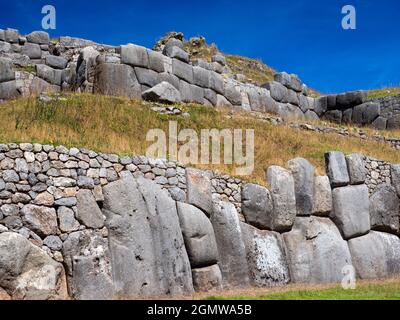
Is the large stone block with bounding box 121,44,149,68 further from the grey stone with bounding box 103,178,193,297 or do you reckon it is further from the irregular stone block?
the irregular stone block

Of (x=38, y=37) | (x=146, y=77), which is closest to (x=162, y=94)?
(x=146, y=77)

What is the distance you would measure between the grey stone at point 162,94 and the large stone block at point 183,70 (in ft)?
9.01

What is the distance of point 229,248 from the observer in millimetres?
14977

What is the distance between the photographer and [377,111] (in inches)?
1292

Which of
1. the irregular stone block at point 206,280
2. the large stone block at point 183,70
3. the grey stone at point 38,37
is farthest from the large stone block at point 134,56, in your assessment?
the irregular stone block at point 206,280

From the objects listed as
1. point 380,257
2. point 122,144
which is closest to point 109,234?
point 122,144

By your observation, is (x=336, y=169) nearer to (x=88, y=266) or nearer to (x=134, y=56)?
(x=88, y=266)

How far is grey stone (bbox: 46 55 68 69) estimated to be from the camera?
28.3m

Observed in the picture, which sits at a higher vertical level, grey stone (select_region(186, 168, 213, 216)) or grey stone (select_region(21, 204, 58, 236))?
grey stone (select_region(186, 168, 213, 216))

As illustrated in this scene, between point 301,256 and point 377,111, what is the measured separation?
19062 millimetres

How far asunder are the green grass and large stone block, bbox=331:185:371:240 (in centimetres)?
387

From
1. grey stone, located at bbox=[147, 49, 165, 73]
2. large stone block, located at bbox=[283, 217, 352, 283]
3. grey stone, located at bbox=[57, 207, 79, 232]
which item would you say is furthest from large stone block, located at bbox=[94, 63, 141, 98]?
grey stone, located at bbox=[57, 207, 79, 232]

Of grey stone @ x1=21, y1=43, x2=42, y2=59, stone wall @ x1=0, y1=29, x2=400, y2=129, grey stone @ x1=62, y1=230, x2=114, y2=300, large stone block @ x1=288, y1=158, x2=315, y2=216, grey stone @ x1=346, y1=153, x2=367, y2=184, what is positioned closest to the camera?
grey stone @ x1=62, y1=230, x2=114, y2=300

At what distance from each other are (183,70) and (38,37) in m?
11.2
